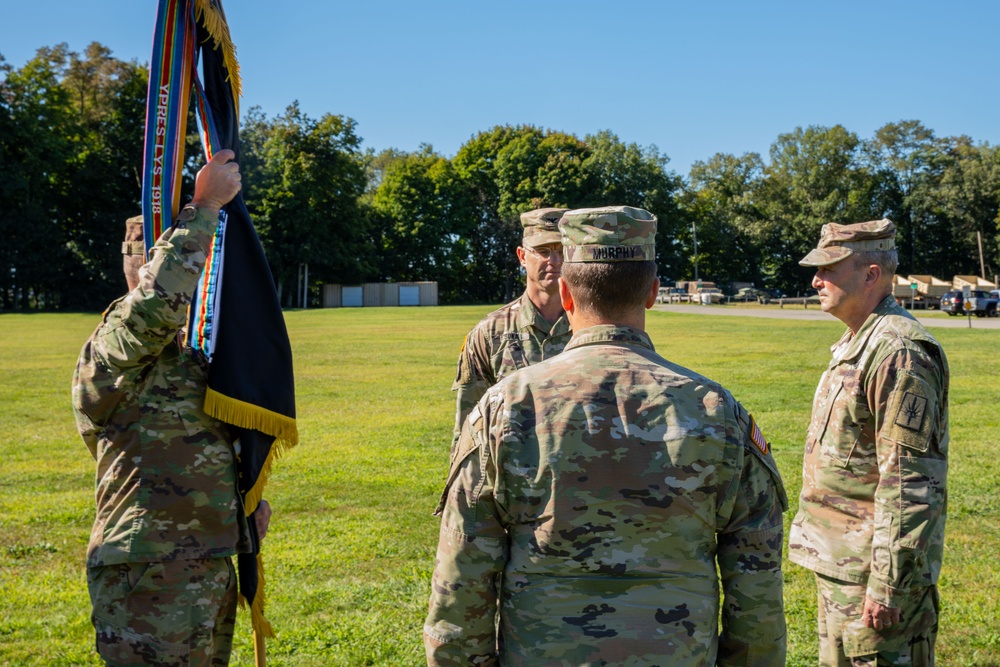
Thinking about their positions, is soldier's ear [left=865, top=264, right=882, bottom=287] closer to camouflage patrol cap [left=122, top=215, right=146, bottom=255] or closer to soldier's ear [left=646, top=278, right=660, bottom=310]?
soldier's ear [left=646, top=278, right=660, bottom=310]

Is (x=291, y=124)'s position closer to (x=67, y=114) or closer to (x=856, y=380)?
(x=67, y=114)

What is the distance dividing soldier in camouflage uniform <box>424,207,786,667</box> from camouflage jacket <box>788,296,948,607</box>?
4.18 ft

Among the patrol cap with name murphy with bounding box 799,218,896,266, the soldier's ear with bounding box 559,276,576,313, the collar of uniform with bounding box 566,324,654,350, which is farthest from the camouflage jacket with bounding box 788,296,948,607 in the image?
the soldier's ear with bounding box 559,276,576,313

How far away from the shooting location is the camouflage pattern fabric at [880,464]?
11.0 feet

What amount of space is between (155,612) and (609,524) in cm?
191

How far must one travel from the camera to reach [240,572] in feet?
12.1

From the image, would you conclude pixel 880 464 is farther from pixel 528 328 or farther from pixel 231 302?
pixel 231 302

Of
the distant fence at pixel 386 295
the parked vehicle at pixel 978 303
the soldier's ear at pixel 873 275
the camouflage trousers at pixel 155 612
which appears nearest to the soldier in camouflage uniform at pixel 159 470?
the camouflage trousers at pixel 155 612

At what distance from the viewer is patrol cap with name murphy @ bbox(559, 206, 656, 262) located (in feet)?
7.83

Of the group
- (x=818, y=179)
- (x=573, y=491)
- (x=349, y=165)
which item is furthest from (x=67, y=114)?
(x=573, y=491)

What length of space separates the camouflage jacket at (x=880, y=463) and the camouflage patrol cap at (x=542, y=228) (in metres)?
1.75

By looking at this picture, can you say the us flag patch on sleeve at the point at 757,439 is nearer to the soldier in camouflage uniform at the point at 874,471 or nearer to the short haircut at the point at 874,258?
the soldier in camouflage uniform at the point at 874,471

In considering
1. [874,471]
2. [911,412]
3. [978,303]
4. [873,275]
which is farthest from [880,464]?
[978,303]

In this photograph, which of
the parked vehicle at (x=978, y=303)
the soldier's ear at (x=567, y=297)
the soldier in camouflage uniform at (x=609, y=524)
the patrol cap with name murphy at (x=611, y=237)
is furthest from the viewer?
the parked vehicle at (x=978, y=303)
